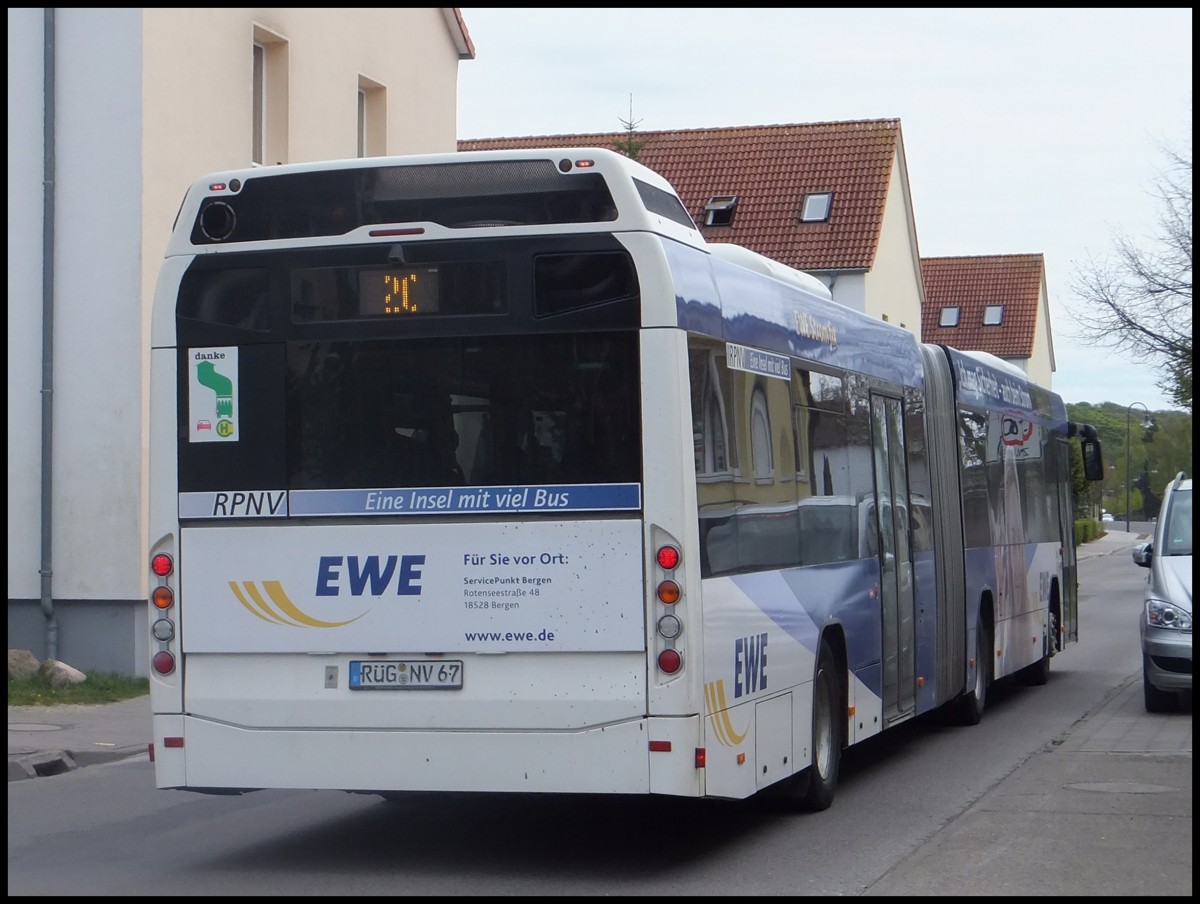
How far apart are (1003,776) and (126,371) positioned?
31.3 feet

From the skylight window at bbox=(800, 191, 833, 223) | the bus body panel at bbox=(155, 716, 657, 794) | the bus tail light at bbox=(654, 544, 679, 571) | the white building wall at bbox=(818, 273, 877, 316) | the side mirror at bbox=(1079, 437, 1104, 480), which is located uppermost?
the skylight window at bbox=(800, 191, 833, 223)

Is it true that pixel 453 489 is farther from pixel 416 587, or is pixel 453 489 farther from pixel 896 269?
pixel 896 269

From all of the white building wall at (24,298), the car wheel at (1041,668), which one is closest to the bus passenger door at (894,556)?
the car wheel at (1041,668)

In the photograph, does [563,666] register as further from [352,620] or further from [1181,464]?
[1181,464]

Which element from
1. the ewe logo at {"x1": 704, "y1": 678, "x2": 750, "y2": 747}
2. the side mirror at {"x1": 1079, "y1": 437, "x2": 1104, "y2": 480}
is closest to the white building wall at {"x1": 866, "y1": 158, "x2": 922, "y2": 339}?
the side mirror at {"x1": 1079, "y1": 437, "x2": 1104, "y2": 480}

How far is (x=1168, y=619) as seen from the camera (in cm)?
1491

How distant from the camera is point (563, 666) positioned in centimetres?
791

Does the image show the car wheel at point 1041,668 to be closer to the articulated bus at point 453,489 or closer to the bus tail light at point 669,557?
the articulated bus at point 453,489

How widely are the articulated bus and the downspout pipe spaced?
9636mm

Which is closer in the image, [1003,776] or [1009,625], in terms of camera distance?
[1003,776]

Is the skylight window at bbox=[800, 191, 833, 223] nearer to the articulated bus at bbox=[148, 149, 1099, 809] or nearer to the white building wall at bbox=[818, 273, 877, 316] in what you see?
the white building wall at bbox=[818, 273, 877, 316]

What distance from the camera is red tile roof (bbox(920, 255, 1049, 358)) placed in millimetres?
72500

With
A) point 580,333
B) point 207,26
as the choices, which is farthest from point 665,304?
point 207,26

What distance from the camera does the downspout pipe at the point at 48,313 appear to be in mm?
17469
